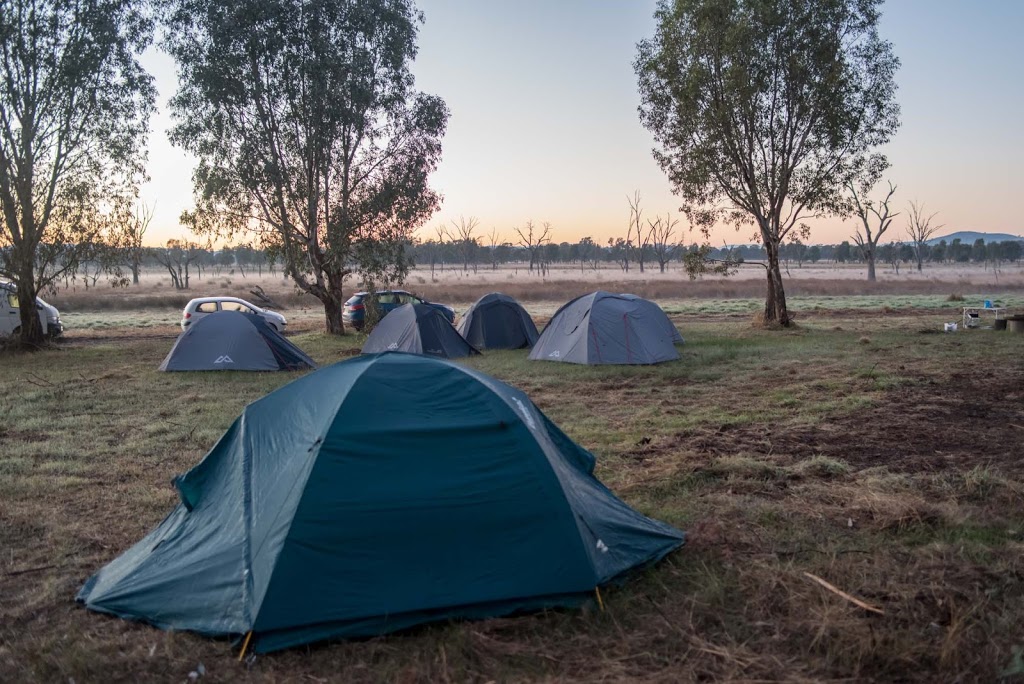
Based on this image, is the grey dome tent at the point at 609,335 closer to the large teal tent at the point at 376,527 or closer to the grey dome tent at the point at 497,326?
the grey dome tent at the point at 497,326

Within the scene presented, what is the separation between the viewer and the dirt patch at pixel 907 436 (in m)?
7.99

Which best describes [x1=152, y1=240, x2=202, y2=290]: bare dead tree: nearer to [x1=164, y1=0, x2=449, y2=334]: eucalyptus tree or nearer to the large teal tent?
[x1=164, y1=0, x2=449, y2=334]: eucalyptus tree

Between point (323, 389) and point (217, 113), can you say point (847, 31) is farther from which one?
point (323, 389)

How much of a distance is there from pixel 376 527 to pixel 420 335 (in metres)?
13.2

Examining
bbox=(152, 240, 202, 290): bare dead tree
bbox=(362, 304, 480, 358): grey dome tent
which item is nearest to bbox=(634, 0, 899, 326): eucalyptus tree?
bbox=(362, 304, 480, 358): grey dome tent

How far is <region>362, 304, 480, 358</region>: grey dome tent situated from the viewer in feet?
58.4

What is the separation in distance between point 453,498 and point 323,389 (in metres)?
1.26

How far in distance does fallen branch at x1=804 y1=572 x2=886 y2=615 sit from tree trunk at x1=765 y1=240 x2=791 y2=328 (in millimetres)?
20686

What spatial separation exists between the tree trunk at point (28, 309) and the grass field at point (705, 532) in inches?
284

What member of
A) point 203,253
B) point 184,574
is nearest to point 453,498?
point 184,574

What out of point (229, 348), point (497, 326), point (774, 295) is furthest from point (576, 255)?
point (229, 348)

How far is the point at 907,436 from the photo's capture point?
9055 millimetres

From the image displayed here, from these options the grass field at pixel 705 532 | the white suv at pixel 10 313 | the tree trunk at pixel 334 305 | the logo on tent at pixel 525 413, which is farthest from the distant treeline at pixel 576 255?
the logo on tent at pixel 525 413

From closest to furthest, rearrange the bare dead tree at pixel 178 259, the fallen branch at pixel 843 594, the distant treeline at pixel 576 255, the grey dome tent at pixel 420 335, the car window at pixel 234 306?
the fallen branch at pixel 843 594
the grey dome tent at pixel 420 335
the car window at pixel 234 306
the bare dead tree at pixel 178 259
the distant treeline at pixel 576 255
